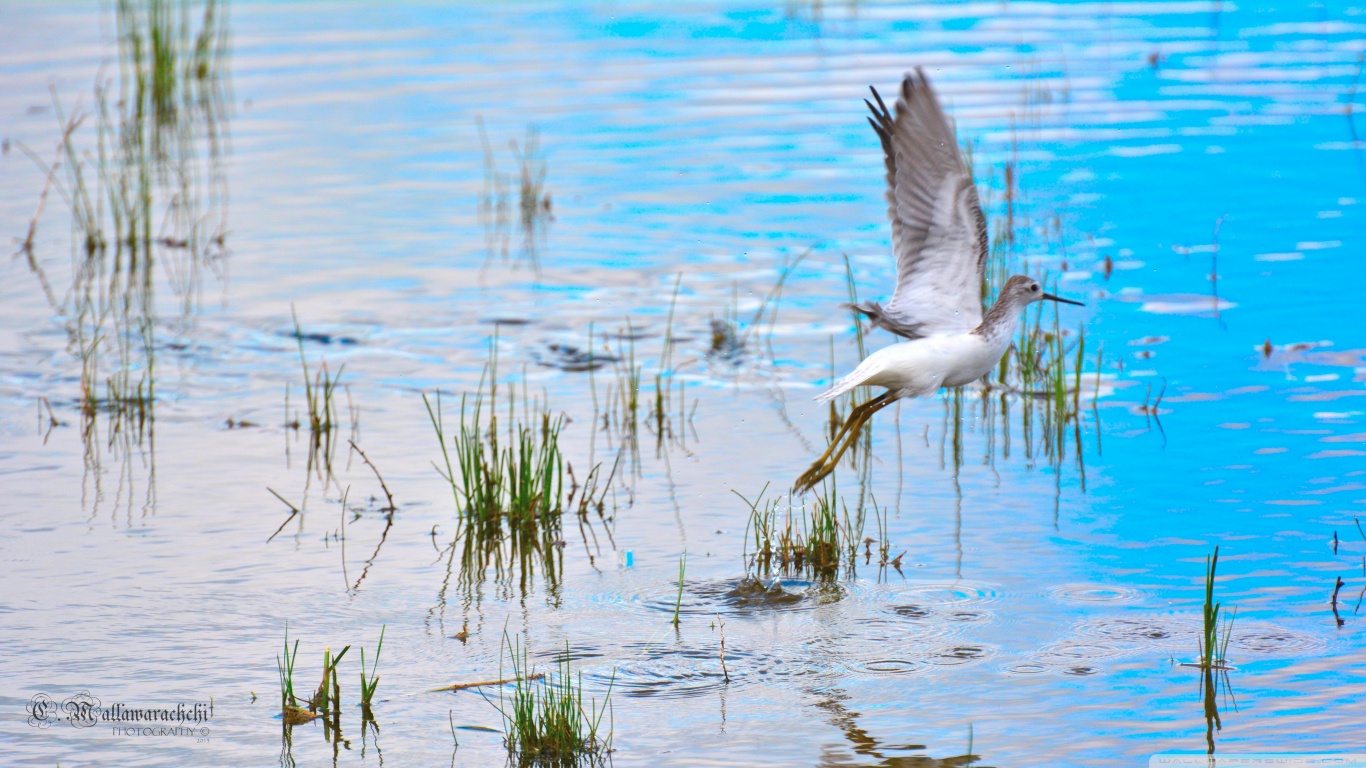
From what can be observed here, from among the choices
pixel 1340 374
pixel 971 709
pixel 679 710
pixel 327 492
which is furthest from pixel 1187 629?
pixel 327 492

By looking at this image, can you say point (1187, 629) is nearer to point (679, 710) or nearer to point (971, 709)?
point (971, 709)

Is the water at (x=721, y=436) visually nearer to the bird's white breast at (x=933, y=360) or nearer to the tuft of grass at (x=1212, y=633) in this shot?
the tuft of grass at (x=1212, y=633)

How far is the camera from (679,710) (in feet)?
17.4

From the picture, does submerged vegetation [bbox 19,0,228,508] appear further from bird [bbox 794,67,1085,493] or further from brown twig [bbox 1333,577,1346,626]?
brown twig [bbox 1333,577,1346,626]

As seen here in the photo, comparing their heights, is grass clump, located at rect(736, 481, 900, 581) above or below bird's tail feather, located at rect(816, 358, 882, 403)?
below

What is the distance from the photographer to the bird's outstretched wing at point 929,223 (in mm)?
6480

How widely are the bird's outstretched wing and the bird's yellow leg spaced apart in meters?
0.42

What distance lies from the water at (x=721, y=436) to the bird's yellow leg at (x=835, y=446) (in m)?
0.36

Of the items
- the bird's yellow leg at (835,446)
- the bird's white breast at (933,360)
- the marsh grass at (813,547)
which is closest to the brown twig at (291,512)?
the marsh grass at (813,547)

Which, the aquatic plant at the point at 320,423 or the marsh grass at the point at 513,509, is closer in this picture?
the marsh grass at the point at 513,509

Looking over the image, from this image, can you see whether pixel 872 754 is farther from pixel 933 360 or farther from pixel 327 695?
pixel 933 360

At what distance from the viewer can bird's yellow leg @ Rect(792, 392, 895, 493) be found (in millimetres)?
6875

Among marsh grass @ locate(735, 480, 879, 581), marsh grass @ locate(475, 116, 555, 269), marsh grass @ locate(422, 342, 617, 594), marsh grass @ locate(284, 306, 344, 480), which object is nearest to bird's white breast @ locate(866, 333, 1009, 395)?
marsh grass @ locate(735, 480, 879, 581)

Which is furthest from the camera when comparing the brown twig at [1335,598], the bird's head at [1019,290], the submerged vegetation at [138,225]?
the submerged vegetation at [138,225]
